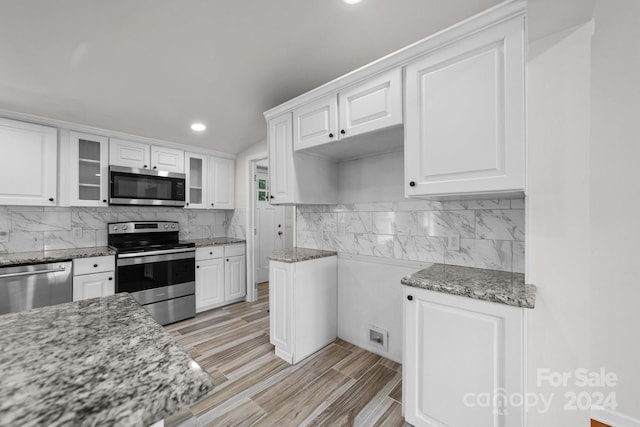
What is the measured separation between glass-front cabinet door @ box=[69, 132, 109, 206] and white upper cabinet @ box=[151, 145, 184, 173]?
473 millimetres

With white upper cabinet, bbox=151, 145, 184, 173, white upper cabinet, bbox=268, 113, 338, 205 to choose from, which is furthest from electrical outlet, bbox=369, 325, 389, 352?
white upper cabinet, bbox=151, 145, 184, 173

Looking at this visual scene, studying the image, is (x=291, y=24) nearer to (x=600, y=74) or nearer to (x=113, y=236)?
(x=600, y=74)

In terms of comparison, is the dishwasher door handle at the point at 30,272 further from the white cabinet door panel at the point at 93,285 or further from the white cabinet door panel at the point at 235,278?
the white cabinet door panel at the point at 235,278

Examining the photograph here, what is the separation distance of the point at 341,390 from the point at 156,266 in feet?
7.77

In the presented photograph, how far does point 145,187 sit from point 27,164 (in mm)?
976

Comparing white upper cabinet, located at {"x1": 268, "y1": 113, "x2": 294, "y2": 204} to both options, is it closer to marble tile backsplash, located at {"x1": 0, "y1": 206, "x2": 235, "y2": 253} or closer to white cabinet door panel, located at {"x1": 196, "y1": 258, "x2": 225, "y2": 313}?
white cabinet door panel, located at {"x1": 196, "y1": 258, "x2": 225, "y2": 313}

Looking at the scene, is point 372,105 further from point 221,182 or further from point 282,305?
point 221,182

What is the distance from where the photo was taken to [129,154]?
3207 mm

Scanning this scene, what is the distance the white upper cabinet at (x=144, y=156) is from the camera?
10.2ft

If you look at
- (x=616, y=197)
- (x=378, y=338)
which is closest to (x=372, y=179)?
(x=378, y=338)

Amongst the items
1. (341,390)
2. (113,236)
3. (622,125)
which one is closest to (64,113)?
(113,236)

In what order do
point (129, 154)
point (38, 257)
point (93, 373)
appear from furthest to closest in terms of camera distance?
point (129, 154) → point (38, 257) → point (93, 373)

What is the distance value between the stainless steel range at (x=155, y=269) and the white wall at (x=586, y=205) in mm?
3303

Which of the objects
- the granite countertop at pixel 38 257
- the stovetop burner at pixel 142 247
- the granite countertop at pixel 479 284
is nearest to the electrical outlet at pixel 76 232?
the granite countertop at pixel 38 257
